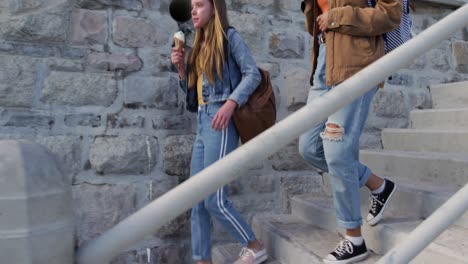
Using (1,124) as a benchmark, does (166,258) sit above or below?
below

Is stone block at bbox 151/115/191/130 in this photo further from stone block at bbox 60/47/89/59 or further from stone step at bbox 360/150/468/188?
stone step at bbox 360/150/468/188

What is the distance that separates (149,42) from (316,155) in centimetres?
131

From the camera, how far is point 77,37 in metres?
2.33

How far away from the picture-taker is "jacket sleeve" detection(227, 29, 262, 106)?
6.20 ft

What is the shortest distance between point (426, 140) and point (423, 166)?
50cm

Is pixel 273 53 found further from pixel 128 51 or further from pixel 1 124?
pixel 1 124

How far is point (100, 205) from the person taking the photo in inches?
89.7

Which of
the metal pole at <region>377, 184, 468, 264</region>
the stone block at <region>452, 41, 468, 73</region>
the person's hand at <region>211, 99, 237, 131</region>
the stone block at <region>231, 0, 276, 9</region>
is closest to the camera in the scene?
the metal pole at <region>377, 184, 468, 264</region>

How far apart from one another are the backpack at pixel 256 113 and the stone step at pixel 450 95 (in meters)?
1.75

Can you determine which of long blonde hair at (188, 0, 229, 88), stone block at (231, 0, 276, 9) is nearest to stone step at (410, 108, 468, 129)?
stone block at (231, 0, 276, 9)

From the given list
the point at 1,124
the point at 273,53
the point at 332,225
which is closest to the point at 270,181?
the point at 332,225

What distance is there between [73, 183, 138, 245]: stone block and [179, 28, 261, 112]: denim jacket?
0.79 meters

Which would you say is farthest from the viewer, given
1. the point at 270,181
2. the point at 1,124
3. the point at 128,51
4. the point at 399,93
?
the point at 399,93

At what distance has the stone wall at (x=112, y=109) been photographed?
2219 millimetres
